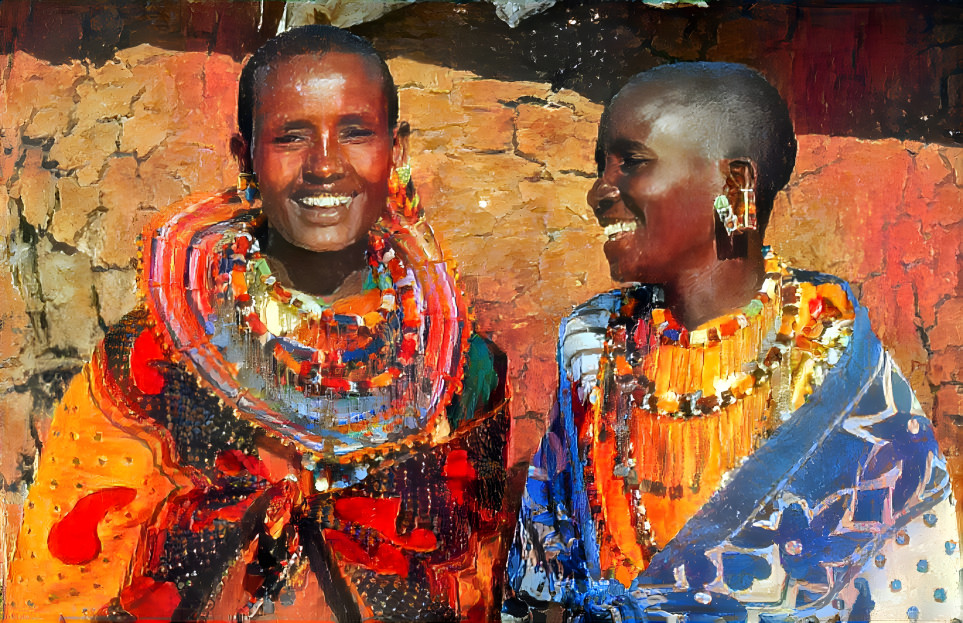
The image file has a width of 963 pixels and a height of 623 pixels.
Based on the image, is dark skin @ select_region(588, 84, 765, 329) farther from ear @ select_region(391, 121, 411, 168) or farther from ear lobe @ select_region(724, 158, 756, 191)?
ear @ select_region(391, 121, 411, 168)

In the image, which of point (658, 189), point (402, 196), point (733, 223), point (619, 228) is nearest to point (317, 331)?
point (402, 196)

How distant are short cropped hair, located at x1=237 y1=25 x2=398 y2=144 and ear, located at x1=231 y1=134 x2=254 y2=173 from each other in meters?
0.02

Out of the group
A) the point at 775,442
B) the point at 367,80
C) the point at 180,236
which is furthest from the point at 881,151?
the point at 180,236

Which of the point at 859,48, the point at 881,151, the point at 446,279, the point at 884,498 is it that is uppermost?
the point at 859,48

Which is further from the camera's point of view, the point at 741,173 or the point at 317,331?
the point at 317,331

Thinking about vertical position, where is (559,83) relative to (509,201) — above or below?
above

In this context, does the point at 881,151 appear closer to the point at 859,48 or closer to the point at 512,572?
the point at 859,48

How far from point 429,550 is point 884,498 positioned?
1139mm

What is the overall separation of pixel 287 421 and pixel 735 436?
1.13 m

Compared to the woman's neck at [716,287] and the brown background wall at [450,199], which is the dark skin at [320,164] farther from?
the woman's neck at [716,287]

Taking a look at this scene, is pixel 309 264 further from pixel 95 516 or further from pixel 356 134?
pixel 95 516

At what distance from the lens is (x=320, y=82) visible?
2439mm

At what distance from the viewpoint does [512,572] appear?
248 centimetres

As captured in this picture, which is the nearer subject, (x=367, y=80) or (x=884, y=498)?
(x=884, y=498)
